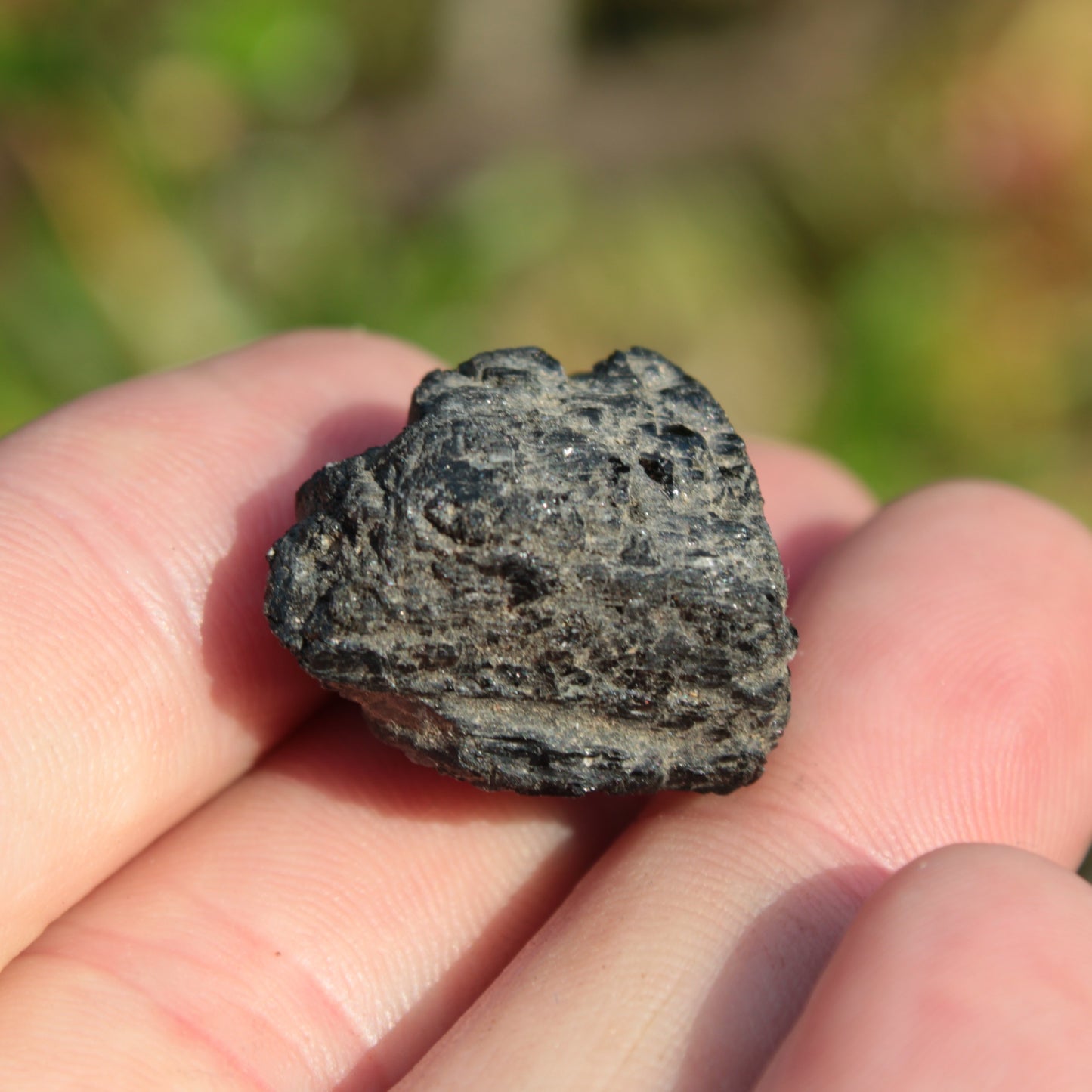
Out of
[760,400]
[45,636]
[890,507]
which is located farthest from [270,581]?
[760,400]

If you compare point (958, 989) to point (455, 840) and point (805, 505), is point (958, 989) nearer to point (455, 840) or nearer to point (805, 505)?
point (455, 840)

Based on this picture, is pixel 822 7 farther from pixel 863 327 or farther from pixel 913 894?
pixel 913 894

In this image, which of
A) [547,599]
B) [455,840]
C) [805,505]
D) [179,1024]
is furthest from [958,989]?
[805,505]

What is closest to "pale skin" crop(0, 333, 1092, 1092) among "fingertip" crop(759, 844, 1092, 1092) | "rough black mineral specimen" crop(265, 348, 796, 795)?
"fingertip" crop(759, 844, 1092, 1092)

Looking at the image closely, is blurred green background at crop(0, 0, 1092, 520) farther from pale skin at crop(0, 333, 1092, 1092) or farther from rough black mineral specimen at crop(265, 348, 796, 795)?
rough black mineral specimen at crop(265, 348, 796, 795)

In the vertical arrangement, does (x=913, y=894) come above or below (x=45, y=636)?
below
